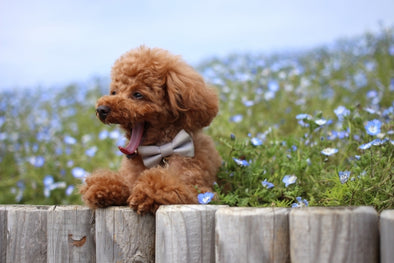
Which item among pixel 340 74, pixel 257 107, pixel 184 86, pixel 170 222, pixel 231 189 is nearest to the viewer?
pixel 170 222

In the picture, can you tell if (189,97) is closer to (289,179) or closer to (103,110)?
(103,110)

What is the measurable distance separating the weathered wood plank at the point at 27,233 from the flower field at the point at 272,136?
32cm

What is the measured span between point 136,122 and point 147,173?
33 cm

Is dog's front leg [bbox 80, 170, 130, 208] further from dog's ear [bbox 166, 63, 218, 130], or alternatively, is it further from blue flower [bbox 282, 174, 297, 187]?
blue flower [bbox 282, 174, 297, 187]

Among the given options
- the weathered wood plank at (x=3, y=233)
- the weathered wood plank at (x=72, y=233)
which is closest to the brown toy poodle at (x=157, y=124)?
the weathered wood plank at (x=72, y=233)

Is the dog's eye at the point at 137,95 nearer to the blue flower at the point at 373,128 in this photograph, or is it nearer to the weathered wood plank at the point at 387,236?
the weathered wood plank at the point at 387,236

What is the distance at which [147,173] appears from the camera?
6.33 ft

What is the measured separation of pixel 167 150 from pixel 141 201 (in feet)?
1.23

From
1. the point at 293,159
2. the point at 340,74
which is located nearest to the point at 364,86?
the point at 340,74

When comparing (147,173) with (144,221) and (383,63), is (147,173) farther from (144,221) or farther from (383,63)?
(383,63)

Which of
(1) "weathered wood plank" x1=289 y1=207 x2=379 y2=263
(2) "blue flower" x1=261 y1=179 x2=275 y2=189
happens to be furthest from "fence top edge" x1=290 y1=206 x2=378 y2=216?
(2) "blue flower" x1=261 y1=179 x2=275 y2=189

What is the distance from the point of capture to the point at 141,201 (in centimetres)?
185

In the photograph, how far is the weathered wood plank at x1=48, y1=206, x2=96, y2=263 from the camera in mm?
2053

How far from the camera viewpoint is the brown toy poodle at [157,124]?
1975 millimetres
